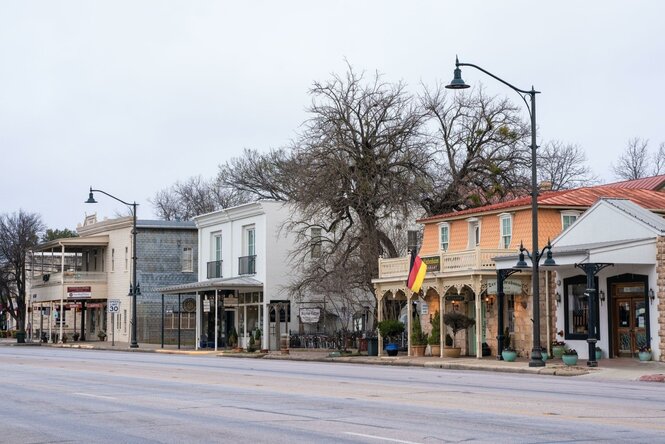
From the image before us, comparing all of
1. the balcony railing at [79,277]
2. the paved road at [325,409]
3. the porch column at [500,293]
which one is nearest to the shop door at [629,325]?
the porch column at [500,293]

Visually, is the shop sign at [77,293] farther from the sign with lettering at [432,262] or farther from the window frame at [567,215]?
the window frame at [567,215]

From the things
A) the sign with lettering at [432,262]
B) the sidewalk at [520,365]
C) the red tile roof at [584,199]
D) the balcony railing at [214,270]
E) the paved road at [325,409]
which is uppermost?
the red tile roof at [584,199]

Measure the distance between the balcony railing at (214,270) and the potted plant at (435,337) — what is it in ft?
70.9

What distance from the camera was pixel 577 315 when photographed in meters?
37.5

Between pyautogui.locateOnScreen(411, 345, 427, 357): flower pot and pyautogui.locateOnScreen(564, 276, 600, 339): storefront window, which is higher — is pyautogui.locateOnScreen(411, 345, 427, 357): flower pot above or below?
below

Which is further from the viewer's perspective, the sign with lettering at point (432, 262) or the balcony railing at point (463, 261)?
the sign with lettering at point (432, 262)

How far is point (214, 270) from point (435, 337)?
76.2 feet

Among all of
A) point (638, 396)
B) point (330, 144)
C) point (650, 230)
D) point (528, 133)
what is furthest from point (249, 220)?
point (638, 396)

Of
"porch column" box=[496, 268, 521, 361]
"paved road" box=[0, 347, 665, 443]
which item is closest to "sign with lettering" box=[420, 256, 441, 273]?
"porch column" box=[496, 268, 521, 361]

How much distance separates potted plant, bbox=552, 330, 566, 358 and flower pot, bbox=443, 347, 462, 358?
4379mm

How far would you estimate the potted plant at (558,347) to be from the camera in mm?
36594

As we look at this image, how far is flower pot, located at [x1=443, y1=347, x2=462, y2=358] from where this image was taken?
4112 cm

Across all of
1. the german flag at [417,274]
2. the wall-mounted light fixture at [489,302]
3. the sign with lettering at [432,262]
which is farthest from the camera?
the sign with lettering at [432,262]

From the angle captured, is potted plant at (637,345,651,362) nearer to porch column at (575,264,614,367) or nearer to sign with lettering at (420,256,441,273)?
porch column at (575,264,614,367)
